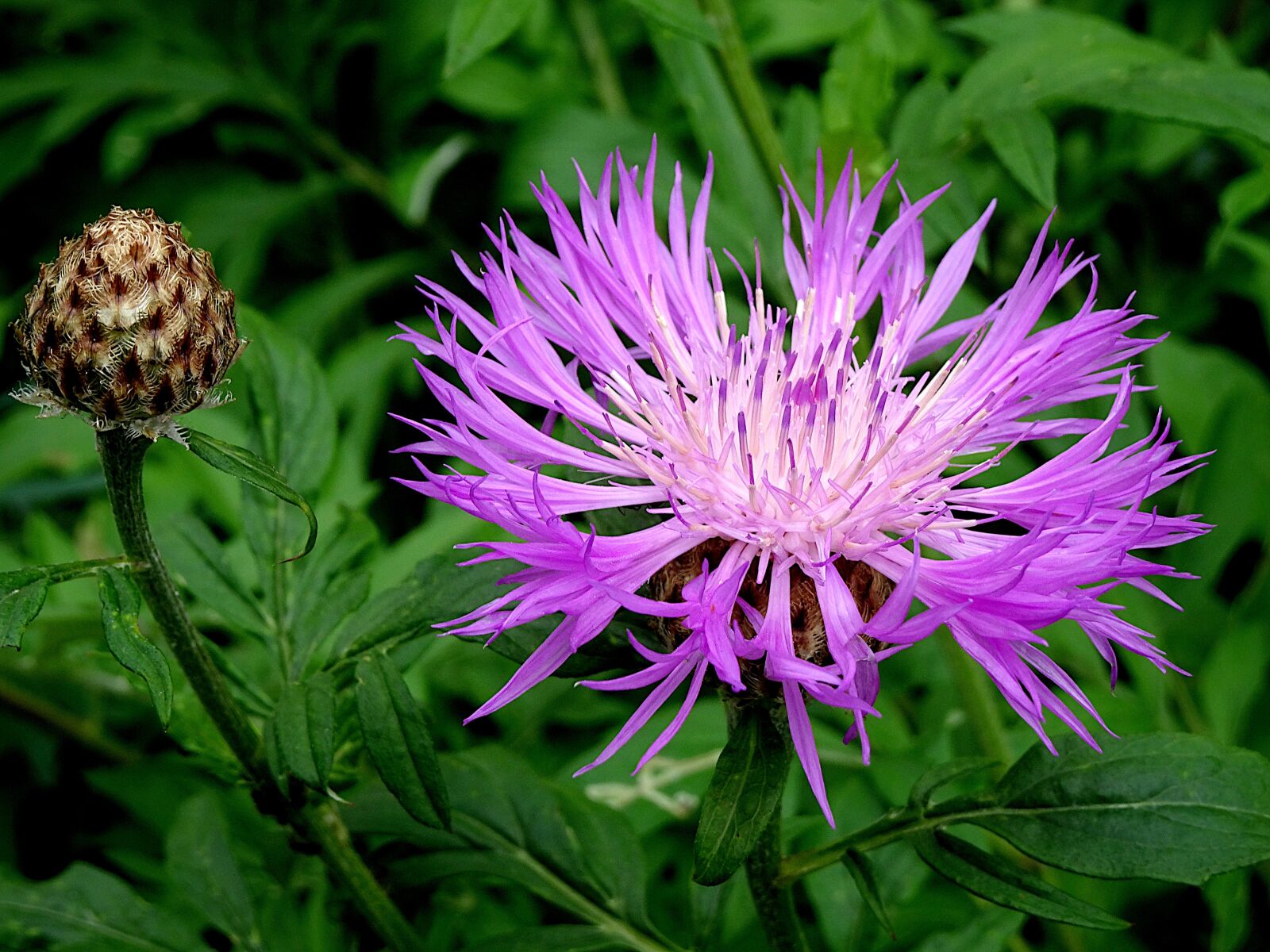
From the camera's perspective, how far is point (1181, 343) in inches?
99.7

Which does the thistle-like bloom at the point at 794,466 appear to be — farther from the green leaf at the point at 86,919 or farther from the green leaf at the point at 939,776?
the green leaf at the point at 86,919

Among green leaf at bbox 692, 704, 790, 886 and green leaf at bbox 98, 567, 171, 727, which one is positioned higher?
green leaf at bbox 98, 567, 171, 727

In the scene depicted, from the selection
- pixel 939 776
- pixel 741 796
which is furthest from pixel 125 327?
pixel 939 776

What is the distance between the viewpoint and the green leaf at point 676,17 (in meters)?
1.62

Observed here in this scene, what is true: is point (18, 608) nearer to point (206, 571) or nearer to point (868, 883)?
point (206, 571)

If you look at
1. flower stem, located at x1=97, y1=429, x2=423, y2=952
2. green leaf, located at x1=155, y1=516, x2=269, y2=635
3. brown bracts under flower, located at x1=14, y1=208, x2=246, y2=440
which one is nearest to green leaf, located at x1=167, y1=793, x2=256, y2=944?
flower stem, located at x1=97, y1=429, x2=423, y2=952

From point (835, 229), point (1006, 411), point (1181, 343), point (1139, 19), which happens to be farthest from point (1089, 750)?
point (1139, 19)

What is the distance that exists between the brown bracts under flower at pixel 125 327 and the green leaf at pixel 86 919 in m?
0.64

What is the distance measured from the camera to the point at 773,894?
127cm

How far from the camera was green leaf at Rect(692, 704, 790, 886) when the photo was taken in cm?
107

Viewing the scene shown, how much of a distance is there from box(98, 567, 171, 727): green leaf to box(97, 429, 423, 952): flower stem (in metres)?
0.06

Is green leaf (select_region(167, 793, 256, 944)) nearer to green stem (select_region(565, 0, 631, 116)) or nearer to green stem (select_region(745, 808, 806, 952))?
green stem (select_region(745, 808, 806, 952))

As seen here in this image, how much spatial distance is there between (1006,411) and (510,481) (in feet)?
1.64

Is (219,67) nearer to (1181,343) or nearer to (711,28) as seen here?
(711,28)
